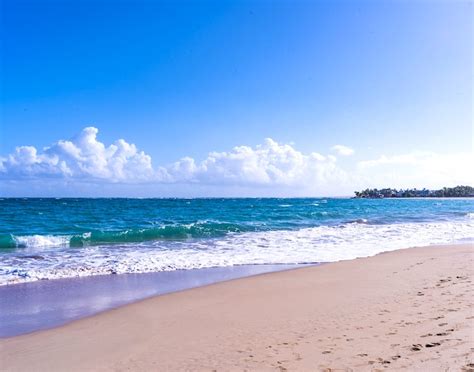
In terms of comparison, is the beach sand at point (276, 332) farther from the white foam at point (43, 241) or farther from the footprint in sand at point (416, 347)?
the white foam at point (43, 241)

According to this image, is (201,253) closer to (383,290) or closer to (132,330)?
(383,290)

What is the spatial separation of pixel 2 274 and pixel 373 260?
11.3 m

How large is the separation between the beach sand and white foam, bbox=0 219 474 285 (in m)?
4.24

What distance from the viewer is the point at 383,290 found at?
27.6 ft

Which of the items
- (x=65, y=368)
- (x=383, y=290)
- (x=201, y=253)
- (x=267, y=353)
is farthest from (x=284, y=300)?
(x=201, y=253)

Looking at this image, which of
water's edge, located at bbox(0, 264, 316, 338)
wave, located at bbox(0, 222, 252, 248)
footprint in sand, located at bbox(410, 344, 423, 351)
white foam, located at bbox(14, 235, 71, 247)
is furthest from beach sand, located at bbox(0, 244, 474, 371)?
white foam, located at bbox(14, 235, 71, 247)

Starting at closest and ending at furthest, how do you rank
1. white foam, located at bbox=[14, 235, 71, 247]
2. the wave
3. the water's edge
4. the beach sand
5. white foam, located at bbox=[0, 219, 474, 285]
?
the beach sand, the water's edge, white foam, located at bbox=[0, 219, 474, 285], white foam, located at bbox=[14, 235, 71, 247], the wave

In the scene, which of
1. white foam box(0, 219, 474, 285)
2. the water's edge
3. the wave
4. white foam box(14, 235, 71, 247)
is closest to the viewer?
the water's edge

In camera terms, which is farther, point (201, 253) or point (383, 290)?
point (201, 253)

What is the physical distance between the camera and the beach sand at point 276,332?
15.1 feet

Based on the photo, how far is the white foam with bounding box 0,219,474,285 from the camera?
11.8 meters

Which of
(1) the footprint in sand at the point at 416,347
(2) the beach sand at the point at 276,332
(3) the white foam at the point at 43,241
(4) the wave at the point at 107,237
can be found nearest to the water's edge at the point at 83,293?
(2) the beach sand at the point at 276,332

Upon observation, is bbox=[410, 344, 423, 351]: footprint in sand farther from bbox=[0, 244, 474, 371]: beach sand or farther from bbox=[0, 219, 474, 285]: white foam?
bbox=[0, 219, 474, 285]: white foam

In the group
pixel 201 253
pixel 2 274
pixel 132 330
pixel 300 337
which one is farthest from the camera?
pixel 201 253
